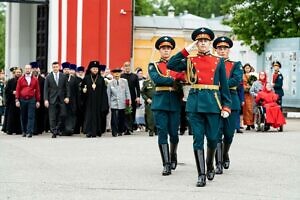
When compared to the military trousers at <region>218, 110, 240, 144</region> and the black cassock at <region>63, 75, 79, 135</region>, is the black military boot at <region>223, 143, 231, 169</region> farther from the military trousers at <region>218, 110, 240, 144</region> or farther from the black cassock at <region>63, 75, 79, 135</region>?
the black cassock at <region>63, 75, 79, 135</region>

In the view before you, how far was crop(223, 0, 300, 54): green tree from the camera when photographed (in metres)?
33.3

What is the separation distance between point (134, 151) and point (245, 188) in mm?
5127

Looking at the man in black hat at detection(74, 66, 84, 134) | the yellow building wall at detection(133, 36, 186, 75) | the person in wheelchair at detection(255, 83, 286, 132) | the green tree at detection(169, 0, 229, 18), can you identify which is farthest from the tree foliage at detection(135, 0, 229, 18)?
the man in black hat at detection(74, 66, 84, 134)

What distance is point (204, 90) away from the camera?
10.2 meters

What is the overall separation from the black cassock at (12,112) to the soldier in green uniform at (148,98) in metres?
3.24

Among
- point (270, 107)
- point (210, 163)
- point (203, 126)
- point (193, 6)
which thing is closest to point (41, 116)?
point (270, 107)

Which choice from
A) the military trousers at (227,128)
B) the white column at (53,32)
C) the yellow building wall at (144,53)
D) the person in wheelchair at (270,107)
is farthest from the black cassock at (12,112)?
the yellow building wall at (144,53)

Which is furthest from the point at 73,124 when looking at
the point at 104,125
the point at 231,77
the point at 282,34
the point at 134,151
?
the point at 282,34

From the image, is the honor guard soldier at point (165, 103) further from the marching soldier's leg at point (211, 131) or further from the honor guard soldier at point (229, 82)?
the marching soldier's leg at point (211, 131)

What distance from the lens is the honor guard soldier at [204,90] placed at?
33.3 ft

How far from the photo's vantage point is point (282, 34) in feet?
109

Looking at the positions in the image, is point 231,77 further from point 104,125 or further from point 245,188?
point 104,125

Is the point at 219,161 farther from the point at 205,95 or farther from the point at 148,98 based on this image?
the point at 148,98

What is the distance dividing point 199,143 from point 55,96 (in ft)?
30.5
